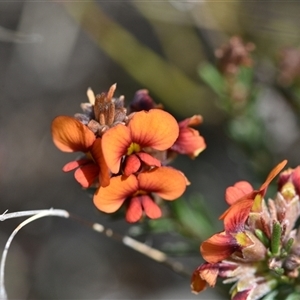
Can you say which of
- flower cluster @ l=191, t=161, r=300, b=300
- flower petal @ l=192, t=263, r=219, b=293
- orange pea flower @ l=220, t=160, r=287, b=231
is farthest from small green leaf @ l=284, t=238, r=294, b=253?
flower petal @ l=192, t=263, r=219, b=293

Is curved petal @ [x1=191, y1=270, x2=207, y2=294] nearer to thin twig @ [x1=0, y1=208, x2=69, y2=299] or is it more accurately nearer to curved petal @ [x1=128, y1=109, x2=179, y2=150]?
curved petal @ [x1=128, y1=109, x2=179, y2=150]

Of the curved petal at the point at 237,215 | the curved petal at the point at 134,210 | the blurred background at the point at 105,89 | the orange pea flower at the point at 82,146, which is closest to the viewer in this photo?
the curved petal at the point at 237,215

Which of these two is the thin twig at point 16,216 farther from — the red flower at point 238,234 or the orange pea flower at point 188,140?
the red flower at point 238,234

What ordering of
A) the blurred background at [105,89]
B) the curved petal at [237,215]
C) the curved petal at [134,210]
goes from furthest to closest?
the blurred background at [105,89]
the curved petal at [134,210]
the curved petal at [237,215]

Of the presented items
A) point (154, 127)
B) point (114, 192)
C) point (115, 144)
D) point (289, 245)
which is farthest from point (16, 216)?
point (289, 245)

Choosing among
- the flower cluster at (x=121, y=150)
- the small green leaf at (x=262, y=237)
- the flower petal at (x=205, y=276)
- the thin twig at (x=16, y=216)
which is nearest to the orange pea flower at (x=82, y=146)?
the flower cluster at (x=121, y=150)

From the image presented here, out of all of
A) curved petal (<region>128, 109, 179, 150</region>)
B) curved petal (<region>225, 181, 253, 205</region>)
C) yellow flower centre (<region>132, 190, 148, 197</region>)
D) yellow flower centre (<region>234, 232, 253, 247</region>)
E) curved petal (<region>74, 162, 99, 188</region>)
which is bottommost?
yellow flower centre (<region>132, 190, 148, 197</region>)

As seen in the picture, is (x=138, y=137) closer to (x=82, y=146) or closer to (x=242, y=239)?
(x=82, y=146)
